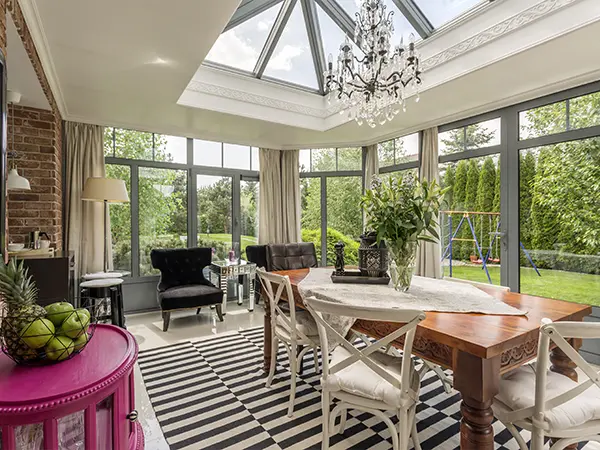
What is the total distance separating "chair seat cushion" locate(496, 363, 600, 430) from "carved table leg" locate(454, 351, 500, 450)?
22 cm

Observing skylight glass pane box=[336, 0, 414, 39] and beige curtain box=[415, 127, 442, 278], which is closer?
skylight glass pane box=[336, 0, 414, 39]

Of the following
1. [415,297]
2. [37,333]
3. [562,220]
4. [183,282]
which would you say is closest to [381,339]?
[415,297]

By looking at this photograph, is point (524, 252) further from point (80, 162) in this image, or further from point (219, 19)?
point (80, 162)

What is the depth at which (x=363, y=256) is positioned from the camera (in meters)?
2.46

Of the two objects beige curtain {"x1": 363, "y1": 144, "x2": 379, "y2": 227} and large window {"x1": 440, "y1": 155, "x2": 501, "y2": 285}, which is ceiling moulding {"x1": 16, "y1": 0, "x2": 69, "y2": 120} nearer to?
large window {"x1": 440, "y1": 155, "x2": 501, "y2": 285}

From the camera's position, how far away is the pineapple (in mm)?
909

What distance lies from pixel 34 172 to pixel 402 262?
11.7ft

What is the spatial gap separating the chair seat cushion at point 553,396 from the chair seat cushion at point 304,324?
3.74ft

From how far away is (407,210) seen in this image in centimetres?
199

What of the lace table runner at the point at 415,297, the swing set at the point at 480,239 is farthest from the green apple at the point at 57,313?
the swing set at the point at 480,239

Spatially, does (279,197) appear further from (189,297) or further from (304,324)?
(304,324)

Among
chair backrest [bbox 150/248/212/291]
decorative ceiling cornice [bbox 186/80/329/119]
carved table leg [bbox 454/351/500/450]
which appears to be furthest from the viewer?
chair backrest [bbox 150/248/212/291]

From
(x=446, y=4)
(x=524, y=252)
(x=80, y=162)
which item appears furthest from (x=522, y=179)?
(x=80, y=162)

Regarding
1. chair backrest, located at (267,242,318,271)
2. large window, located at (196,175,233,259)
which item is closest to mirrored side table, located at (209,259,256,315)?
chair backrest, located at (267,242,318,271)
